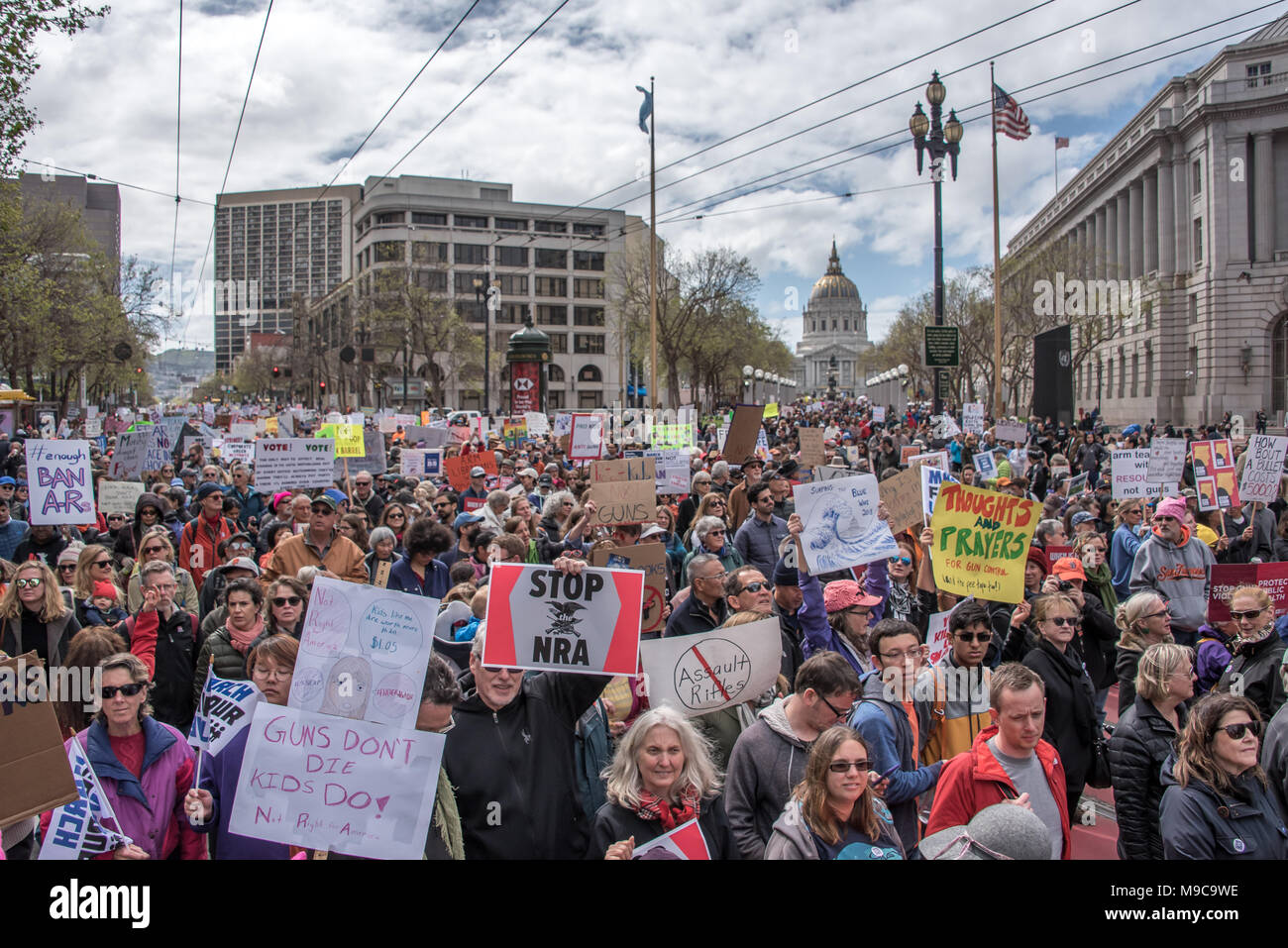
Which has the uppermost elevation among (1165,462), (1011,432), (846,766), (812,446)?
(1011,432)

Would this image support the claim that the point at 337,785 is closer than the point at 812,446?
Yes

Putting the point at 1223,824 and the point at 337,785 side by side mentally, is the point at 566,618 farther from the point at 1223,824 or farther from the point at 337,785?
the point at 1223,824

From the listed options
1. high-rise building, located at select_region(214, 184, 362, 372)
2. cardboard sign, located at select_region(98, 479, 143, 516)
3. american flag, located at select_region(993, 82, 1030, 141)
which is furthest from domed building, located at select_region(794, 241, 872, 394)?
cardboard sign, located at select_region(98, 479, 143, 516)

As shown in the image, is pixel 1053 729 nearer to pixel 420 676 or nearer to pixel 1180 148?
pixel 420 676

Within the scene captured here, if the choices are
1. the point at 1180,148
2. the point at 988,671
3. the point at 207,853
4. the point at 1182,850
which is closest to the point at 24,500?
the point at 207,853

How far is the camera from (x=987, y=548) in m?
6.39

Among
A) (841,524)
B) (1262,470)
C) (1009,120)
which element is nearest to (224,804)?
(841,524)

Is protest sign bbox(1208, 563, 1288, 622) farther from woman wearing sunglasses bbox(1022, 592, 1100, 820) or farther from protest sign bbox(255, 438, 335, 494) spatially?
protest sign bbox(255, 438, 335, 494)

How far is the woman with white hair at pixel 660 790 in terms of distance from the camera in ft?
11.5

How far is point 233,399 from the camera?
470 ft

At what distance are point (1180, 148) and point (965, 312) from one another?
56.8 feet

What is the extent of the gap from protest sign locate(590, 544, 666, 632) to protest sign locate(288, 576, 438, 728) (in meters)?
2.72

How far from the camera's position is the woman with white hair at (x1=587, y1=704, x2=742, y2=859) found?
352 cm

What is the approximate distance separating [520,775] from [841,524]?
3.40 metres
